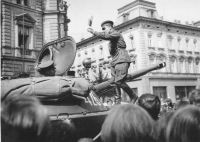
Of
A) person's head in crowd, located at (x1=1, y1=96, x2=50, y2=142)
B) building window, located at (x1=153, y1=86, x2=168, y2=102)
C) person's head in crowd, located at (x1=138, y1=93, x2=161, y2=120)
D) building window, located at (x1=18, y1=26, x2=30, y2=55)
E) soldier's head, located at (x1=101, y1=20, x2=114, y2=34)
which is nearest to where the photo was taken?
person's head in crowd, located at (x1=1, y1=96, x2=50, y2=142)

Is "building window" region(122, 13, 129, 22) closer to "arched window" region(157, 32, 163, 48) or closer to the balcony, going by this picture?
"arched window" region(157, 32, 163, 48)

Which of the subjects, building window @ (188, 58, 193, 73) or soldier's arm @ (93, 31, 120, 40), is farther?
building window @ (188, 58, 193, 73)

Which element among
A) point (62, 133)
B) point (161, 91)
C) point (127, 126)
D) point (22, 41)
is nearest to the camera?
point (127, 126)

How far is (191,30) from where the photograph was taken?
118ft

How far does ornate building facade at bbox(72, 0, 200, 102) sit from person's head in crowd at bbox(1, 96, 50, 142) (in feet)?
93.9

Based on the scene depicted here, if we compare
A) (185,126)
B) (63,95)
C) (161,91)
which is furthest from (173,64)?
(185,126)

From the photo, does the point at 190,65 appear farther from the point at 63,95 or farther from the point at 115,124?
the point at 115,124

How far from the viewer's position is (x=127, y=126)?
6.15 feet

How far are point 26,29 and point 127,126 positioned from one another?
59.1 feet

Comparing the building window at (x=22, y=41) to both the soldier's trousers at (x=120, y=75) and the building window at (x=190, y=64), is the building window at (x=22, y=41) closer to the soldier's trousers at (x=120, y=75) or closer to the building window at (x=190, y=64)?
the soldier's trousers at (x=120, y=75)

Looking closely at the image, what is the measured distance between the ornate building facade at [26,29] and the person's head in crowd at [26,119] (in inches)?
577

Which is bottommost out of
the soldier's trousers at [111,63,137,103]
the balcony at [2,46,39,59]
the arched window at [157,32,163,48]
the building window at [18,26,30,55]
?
the soldier's trousers at [111,63,137,103]

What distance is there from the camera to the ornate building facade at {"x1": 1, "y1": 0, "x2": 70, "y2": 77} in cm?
1666

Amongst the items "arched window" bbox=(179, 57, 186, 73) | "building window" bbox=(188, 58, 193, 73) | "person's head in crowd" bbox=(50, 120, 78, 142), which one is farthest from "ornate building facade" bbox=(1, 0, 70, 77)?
"building window" bbox=(188, 58, 193, 73)
